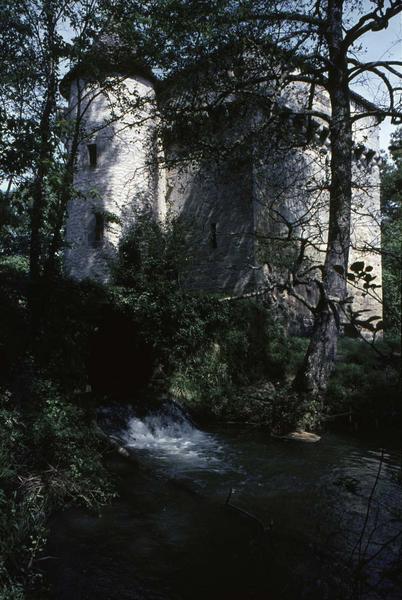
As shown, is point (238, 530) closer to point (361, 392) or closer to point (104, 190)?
point (361, 392)

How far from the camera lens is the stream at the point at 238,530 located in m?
3.85

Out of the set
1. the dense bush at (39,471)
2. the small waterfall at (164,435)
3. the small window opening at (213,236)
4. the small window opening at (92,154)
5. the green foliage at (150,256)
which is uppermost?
the small window opening at (92,154)

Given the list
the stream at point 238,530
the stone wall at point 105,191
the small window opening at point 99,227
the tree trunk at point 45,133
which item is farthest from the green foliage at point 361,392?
the small window opening at point 99,227

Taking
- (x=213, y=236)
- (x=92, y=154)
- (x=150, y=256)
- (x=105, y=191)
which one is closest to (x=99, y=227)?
(x=105, y=191)

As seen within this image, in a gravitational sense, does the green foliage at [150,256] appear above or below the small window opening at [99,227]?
below

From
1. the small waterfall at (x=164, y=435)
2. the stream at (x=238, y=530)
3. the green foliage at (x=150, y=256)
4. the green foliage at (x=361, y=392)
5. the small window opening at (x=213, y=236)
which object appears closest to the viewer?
the stream at (x=238, y=530)

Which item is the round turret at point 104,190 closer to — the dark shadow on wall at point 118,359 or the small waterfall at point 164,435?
the dark shadow on wall at point 118,359

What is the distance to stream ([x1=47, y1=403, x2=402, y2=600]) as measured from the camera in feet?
12.6

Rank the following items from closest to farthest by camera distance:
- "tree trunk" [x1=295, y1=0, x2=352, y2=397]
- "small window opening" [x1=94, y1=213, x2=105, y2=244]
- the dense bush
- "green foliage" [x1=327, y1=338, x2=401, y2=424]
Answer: the dense bush → "green foliage" [x1=327, y1=338, x2=401, y2=424] → "tree trunk" [x1=295, y1=0, x2=352, y2=397] → "small window opening" [x1=94, y1=213, x2=105, y2=244]

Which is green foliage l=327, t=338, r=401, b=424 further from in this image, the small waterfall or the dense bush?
the dense bush

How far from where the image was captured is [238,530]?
4.99 m

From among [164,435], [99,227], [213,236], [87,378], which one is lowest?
[164,435]

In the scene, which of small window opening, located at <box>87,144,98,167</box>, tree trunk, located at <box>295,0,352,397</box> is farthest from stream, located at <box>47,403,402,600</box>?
small window opening, located at <box>87,144,98,167</box>

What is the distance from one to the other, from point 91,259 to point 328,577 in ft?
53.9
